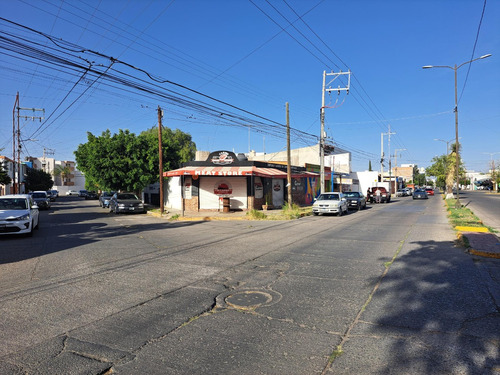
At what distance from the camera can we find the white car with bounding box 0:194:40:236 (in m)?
12.4

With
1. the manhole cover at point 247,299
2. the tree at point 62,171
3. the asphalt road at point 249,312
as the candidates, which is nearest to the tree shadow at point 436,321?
the asphalt road at point 249,312

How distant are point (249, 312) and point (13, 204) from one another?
Answer: 43.4ft

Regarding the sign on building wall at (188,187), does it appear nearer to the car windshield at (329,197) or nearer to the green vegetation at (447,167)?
the car windshield at (329,197)

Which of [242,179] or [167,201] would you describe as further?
[167,201]

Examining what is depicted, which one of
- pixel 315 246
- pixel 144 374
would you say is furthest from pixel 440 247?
pixel 144 374

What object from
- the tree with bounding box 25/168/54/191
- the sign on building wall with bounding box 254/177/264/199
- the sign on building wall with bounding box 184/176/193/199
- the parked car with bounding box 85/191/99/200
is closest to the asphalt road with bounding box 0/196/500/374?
the sign on building wall with bounding box 184/176/193/199

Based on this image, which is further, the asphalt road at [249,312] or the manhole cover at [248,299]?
the manhole cover at [248,299]

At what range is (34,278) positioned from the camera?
6.91m

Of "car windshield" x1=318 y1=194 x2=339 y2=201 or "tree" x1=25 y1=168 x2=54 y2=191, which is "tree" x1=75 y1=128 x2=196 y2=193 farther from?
"tree" x1=25 y1=168 x2=54 y2=191

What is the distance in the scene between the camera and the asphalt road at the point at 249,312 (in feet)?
11.5

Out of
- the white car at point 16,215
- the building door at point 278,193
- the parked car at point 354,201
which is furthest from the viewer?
the building door at point 278,193

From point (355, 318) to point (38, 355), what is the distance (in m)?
3.94

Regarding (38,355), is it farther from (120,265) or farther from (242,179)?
(242,179)

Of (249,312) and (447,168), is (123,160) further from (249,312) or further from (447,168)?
(447,168)
